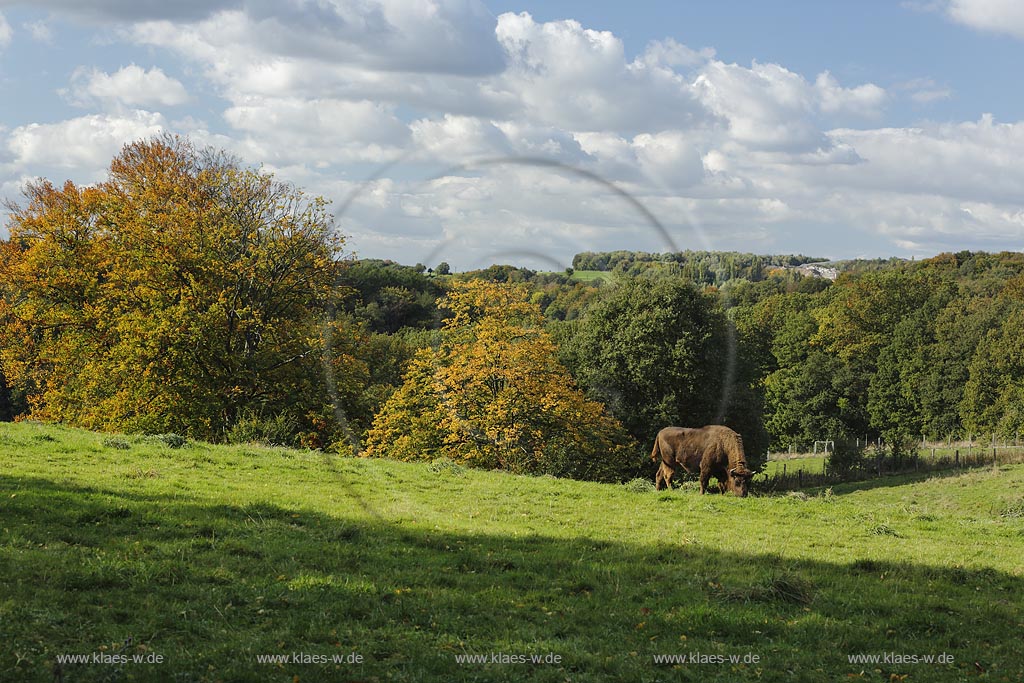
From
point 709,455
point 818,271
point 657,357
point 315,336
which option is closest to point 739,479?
point 709,455

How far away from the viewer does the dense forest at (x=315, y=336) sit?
33.9m

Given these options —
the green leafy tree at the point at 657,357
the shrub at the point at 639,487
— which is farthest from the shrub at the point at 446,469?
the green leafy tree at the point at 657,357

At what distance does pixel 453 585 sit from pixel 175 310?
82.1 ft

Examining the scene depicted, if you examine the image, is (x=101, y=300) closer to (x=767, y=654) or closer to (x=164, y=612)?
(x=164, y=612)

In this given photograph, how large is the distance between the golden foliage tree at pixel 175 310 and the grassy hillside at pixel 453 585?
1374 cm

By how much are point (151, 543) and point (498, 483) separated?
451 inches

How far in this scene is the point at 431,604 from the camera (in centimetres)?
1066

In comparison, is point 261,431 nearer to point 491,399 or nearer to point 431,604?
point 491,399

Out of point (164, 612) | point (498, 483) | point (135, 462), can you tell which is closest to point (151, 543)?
point (164, 612)

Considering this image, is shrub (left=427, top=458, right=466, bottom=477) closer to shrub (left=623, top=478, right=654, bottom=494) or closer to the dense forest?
the dense forest

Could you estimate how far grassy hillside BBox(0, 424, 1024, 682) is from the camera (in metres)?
8.84

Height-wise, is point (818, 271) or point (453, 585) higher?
point (818, 271)

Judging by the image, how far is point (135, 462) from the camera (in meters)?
20.0

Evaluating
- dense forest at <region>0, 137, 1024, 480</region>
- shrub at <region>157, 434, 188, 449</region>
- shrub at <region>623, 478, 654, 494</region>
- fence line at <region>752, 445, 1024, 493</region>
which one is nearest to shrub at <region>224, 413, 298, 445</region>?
dense forest at <region>0, 137, 1024, 480</region>
